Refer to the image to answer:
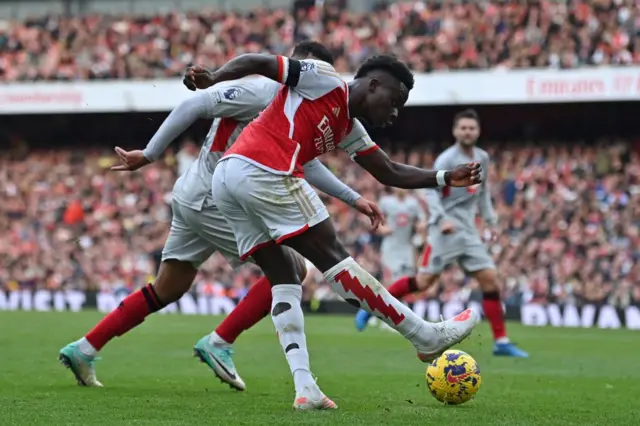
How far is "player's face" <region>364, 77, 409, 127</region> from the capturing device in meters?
6.71

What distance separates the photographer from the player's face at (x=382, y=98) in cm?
671

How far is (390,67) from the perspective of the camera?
22.1 feet

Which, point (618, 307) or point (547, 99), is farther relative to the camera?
point (547, 99)

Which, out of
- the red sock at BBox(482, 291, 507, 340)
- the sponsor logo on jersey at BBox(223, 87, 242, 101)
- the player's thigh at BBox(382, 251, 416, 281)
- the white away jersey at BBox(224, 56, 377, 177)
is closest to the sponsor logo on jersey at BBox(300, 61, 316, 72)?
the white away jersey at BBox(224, 56, 377, 177)

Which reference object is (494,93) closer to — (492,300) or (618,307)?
(618,307)

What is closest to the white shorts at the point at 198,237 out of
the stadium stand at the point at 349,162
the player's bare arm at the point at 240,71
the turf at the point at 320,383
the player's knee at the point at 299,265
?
the player's knee at the point at 299,265

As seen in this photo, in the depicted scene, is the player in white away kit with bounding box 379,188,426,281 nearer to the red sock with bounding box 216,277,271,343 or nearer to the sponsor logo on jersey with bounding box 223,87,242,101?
the red sock with bounding box 216,277,271,343

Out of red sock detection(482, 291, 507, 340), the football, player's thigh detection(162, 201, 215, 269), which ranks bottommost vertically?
the football

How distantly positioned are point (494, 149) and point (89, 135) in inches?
431

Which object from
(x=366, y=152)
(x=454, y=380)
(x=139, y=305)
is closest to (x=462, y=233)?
(x=139, y=305)

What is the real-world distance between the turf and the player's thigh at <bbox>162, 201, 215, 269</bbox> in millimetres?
931

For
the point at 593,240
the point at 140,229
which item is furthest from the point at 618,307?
the point at 140,229

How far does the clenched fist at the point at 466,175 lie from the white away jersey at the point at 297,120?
760mm

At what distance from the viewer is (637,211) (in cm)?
2172
